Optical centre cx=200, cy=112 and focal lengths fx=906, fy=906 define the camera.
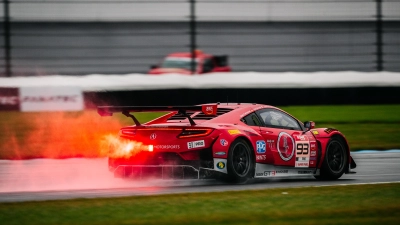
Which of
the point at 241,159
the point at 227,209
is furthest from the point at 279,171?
the point at 227,209

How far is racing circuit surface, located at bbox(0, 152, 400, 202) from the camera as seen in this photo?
10250mm

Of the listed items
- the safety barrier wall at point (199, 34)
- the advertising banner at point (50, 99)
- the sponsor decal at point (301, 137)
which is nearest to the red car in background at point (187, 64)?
the safety barrier wall at point (199, 34)

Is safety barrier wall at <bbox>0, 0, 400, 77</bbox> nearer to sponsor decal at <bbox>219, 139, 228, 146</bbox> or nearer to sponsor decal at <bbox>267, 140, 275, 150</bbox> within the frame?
sponsor decal at <bbox>267, 140, 275, 150</bbox>

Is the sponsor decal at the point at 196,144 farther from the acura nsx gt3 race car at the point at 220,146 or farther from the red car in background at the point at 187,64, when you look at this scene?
the red car in background at the point at 187,64

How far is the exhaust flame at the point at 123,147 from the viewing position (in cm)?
1086

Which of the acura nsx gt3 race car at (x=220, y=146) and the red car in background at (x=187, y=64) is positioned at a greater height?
the red car in background at (x=187, y=64)

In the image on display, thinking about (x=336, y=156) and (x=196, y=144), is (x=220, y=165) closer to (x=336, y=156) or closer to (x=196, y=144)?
(x=196, y=144)

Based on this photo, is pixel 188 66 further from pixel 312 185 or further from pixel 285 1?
pixel 312 185

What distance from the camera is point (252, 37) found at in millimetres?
23594

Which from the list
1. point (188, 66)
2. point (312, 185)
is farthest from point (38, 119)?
point (312, 185)

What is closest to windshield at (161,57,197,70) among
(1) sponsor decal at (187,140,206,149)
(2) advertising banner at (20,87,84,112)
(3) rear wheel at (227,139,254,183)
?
(2) advertising banner at (20,87,84,112)

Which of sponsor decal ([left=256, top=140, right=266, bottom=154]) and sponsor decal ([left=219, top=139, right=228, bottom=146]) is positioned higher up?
sponsor decal ([left=219, top=139, right=228, bottom=146])

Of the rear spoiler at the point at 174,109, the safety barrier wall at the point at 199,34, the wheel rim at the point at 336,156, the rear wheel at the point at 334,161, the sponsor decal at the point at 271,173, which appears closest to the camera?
the rear spoiler at the point at 174,109

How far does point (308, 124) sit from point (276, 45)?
1192 centimetres
